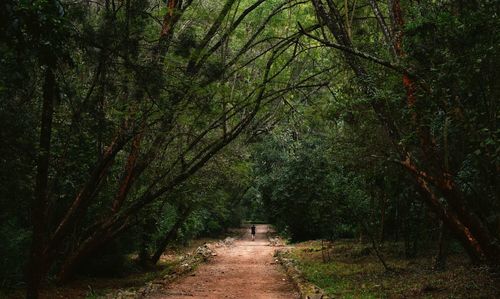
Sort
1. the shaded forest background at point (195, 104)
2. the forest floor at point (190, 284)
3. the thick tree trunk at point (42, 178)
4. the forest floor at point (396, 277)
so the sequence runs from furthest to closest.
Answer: the forest floor at point (190, 284) < the forest floor at point (396, 277) < the thick tree trunk at point (42, 178) < the shaded forest background at point (195, 104)

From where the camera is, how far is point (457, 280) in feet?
32.3

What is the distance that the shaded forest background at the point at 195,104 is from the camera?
6457 mm

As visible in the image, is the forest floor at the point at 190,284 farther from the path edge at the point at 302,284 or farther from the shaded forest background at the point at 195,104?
the shaded forest background at the point at 195,104

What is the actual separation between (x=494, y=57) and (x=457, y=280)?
18.0 feet

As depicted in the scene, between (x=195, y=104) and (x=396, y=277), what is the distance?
668 cm

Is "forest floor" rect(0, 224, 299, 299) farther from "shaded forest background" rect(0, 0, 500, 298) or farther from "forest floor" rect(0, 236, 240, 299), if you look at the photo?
"shaded forest background" rect(0, 0, 500, 298)

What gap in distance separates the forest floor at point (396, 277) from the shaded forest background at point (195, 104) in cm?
66

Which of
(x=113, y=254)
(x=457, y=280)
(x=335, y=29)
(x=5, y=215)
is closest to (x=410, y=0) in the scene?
(x=335, y=29)

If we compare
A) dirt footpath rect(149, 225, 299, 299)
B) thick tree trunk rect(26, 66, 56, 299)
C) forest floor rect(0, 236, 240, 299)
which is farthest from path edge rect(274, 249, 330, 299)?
thick tree trunk rect(26, 66, 56, 299)

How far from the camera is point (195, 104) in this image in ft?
31.5

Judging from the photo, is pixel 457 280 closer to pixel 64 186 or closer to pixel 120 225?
pixel 120 225

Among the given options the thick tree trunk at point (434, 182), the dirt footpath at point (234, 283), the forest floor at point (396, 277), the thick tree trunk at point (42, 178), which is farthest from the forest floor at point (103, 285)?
the thick tree trunk at point (434, 182)

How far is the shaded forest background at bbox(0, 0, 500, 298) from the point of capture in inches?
254

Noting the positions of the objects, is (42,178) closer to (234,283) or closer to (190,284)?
(190,284)
